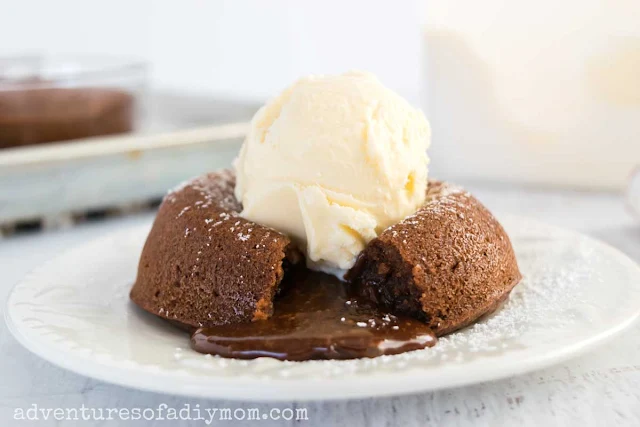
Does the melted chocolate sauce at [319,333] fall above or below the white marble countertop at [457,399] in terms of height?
above

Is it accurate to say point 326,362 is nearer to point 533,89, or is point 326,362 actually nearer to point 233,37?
point 533,89

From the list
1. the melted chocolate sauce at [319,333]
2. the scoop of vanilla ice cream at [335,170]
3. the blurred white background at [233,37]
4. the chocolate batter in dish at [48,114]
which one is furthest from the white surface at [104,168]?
the blurred white background at [233,37]

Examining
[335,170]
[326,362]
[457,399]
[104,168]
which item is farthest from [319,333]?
[104,168]

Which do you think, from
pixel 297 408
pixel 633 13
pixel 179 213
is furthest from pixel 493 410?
pixel 633 13

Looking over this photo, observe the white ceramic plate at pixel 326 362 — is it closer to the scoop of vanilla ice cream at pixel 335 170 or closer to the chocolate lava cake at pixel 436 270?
the chocolate lava cake at pixel 436 270

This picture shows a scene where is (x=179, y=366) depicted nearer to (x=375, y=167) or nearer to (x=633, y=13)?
(x=375, y=167)

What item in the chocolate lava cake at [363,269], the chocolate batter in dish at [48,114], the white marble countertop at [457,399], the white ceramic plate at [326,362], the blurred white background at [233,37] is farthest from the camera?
the blurred white background at [233,37]
